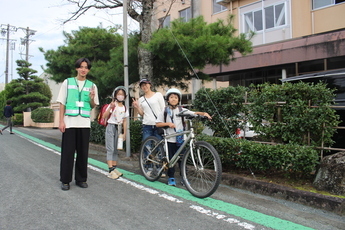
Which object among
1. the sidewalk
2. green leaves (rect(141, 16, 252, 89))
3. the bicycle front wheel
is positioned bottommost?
the sidewalk

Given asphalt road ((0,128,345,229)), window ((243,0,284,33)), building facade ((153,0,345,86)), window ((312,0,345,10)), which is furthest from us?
window ((243,0,284,33))

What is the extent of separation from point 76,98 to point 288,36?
13088 mm

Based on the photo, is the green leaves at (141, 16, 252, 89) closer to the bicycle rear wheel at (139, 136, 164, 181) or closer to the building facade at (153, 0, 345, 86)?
the bicycle rear wheel at (139, 136, 164, 181)

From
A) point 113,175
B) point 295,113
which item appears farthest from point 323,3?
point 113,175

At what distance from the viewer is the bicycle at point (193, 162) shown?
3971mm

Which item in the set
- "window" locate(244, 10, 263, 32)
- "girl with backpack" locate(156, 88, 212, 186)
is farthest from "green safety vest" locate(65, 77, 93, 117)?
"window" locate(244, 10, 263, 32)

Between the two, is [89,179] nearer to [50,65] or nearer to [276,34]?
[50,65]

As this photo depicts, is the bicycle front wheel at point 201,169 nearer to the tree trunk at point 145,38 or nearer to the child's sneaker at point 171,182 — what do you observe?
the child's sneaker at point 171,182

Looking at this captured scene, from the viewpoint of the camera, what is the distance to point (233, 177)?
193 inches

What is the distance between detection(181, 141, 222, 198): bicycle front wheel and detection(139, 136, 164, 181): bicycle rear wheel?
2.16 feet

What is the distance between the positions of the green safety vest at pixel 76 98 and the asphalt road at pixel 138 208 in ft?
3.98

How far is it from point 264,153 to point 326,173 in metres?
0.91

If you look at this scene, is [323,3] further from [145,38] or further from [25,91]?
[25,91]

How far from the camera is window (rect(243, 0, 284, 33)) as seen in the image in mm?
15109
